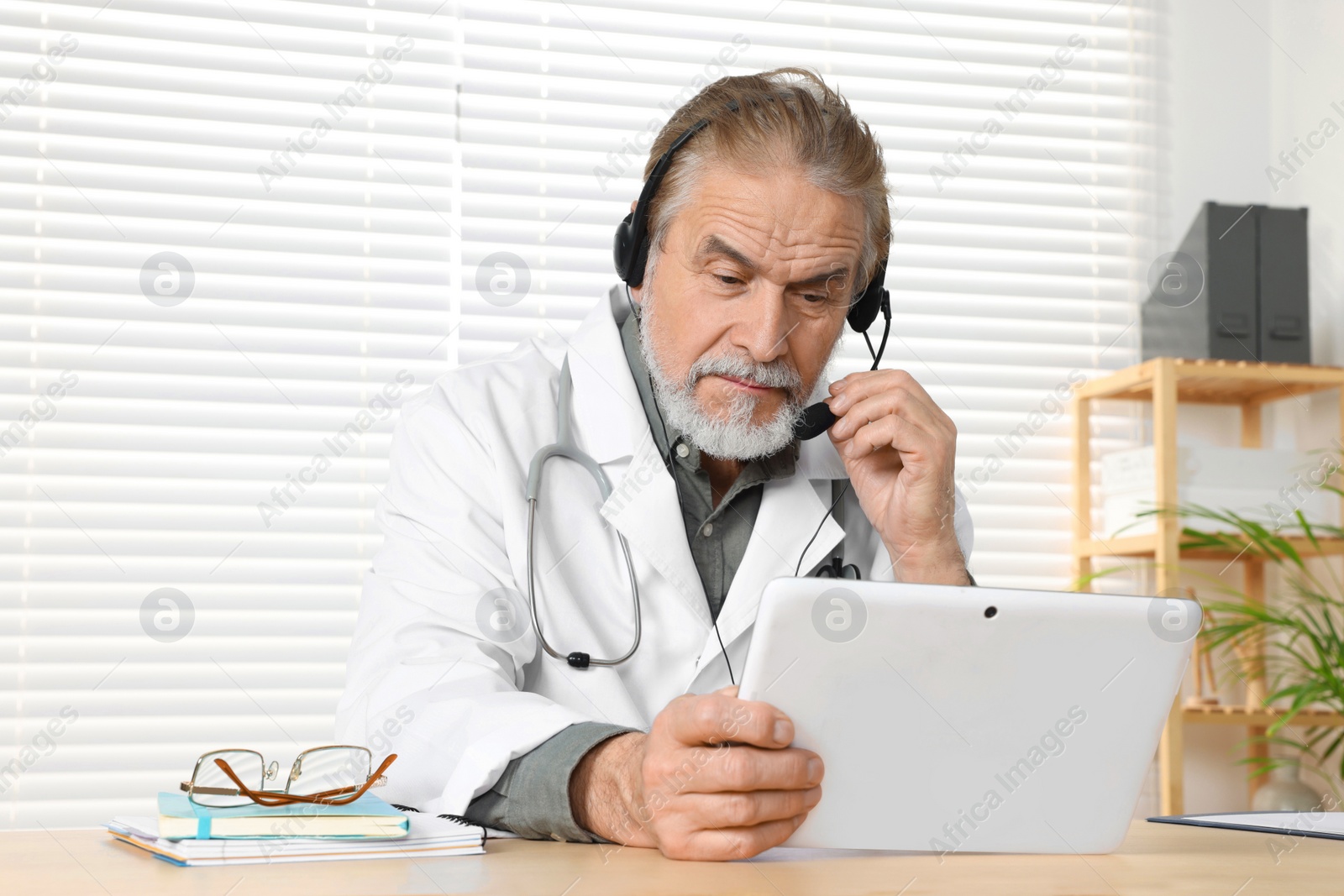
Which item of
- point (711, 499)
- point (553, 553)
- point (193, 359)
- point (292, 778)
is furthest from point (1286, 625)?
point (193, 359)

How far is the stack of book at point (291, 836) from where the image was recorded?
830 millimetres

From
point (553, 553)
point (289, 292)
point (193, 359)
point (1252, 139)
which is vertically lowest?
point (553, 553)

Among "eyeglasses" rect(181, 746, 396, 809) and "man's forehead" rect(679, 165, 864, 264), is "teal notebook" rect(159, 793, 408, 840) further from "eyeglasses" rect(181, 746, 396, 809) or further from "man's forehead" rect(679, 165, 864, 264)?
"man's forehead" rect(679, 165, 864, 264)

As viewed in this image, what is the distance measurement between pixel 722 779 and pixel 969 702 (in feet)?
0.62

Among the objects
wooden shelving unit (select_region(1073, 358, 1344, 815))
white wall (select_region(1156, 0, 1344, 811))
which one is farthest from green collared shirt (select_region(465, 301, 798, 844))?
white wall (select_region(1156, 0, 1344, 811))

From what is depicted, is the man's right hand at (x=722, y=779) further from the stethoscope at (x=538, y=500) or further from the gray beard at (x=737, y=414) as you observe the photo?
the gray beard at (x=737, y=414)

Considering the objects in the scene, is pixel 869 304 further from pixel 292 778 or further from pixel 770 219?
pixel 292 778

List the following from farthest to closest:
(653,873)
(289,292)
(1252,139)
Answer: (1252,139), (289,292), (653,873)

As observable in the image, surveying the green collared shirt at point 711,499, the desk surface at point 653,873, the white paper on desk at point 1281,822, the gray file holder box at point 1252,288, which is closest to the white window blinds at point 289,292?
the gray file holder box at point 1252,288

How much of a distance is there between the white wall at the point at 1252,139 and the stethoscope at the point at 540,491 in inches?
79.4

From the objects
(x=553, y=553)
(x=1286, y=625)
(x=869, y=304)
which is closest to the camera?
(x=553, y=553)

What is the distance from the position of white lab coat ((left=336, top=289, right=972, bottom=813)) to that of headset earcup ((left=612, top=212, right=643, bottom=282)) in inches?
3.3

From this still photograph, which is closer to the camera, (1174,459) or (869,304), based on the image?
(869,304)

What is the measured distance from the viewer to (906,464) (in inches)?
58.5
